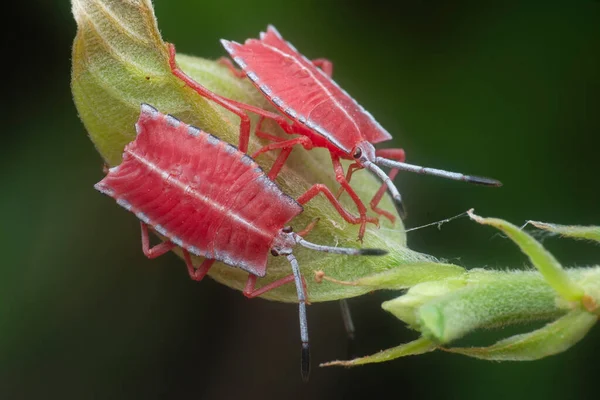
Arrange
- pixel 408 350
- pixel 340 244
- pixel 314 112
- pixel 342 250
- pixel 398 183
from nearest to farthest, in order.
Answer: pixel 408 350 < pixel 342 250 < pixel 340 244 < pixel 314 112 < pixel 398 183

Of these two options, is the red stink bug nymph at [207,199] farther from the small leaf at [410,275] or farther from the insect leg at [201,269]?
the small leaf at [410,275]

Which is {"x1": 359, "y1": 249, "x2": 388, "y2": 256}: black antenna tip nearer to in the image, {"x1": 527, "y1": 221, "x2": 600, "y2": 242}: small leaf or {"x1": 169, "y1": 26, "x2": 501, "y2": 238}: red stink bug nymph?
{"x1": 169, "y1": 26, "x2": 501, "y2": 238}: red stink bug nymph

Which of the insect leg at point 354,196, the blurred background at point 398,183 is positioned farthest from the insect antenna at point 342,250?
the blurred background at point 398,183

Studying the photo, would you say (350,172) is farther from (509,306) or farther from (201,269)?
(509,306)

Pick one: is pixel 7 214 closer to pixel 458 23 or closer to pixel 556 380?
pixel 458 23

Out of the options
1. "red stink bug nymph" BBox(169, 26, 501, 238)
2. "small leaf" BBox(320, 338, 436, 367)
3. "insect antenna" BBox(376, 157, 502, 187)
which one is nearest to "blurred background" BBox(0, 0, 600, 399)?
"red stink bug nymph" BBox(169, 26, 501, 238)

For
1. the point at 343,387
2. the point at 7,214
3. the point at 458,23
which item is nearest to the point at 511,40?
the point at 458,23

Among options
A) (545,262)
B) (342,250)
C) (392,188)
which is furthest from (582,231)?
(392,188)
